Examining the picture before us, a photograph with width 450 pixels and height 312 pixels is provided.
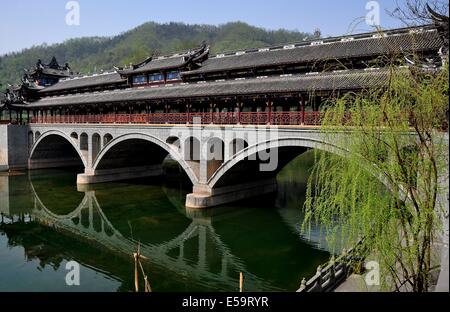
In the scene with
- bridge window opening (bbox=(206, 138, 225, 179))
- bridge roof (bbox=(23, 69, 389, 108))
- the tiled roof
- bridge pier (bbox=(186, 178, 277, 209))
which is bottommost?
bridge pier (bbox=(186, 178, 277, 209))

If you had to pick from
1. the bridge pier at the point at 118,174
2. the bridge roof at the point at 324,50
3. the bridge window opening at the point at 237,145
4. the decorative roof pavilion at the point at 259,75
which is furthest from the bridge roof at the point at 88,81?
the bridge window opening at the point at 237,145

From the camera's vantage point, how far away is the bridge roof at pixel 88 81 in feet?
129

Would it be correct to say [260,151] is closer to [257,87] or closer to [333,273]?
[257,87]

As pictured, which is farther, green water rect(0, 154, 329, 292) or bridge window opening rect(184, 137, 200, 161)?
bridge window opening rect(184, 137, 200, 161)

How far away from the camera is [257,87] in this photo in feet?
74.1

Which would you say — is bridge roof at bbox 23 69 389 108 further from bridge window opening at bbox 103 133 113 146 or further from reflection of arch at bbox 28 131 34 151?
reflection of arch at bbox 28 131 34 151

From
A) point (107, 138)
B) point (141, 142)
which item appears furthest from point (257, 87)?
point (107, 138)

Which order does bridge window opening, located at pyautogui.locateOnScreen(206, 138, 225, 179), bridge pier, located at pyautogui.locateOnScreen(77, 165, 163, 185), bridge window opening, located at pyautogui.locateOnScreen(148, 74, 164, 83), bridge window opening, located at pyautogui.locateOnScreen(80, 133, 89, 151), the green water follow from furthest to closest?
bridge window opening, located at pyautogui.locateOnScreen(80, 133, 89, 151) → bridge pier, located at pyautogui.locateOnScreen(77, 165, 163, 185) → bridge window opening, located at pyautogui.locateOnScreen(148, 74, 164, 83) → bridge window opening, located at pyautogui.locateOnScreen(206, 138, 225, 179) → the green water

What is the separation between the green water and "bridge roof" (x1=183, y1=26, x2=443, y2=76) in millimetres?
9740

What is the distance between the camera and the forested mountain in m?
138

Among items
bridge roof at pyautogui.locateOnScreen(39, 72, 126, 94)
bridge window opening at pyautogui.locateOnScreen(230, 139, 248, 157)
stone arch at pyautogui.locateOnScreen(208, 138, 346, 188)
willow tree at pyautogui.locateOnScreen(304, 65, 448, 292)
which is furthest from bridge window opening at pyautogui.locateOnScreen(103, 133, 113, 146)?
willow tree at pyautogui.locateOnScreen(304, 65, 448, 292)

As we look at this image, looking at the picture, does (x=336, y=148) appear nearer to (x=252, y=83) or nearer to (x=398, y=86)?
(x=398, y=86)

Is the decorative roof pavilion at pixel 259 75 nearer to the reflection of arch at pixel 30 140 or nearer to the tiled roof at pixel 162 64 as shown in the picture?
the tiled roof at pixel 162 64
